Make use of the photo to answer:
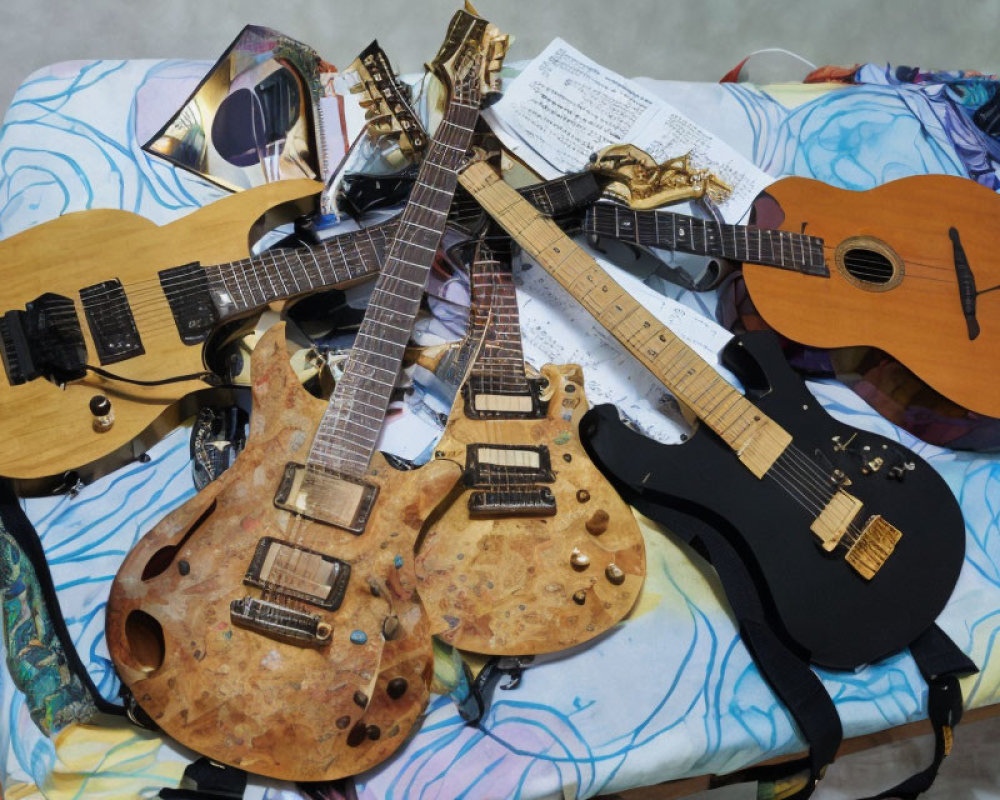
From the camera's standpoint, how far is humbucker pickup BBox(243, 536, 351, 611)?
47.7 inches

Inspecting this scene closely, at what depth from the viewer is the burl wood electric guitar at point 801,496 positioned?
1.35 m

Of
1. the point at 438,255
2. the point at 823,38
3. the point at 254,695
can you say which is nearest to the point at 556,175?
the point at 438,255

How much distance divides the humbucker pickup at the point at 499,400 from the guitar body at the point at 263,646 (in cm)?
20

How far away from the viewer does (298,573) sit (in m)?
1.22

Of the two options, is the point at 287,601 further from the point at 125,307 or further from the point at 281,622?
the point at 125,307

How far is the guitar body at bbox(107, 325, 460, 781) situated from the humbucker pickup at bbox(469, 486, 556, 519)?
0.09 meters

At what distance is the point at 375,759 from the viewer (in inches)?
46.6

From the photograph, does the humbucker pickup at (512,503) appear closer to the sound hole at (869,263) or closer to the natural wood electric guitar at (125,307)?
the natural wood electric guitar at (125,307)

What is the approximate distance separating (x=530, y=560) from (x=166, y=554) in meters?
0.52

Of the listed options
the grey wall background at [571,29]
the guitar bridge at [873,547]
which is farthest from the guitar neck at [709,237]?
the grey wall background at [571,29]

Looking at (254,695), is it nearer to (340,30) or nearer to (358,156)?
(358,156)

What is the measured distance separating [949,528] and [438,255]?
3.20ft

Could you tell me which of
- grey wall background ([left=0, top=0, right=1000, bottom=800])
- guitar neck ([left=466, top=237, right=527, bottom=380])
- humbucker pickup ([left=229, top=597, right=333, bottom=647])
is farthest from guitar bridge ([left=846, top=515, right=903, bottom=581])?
grey wall background ([left=0, top=0, right=1000, bottom=800])

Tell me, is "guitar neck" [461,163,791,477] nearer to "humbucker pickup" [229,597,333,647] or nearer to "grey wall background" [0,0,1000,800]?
"humbucker pickup" [229,597,333,647]
